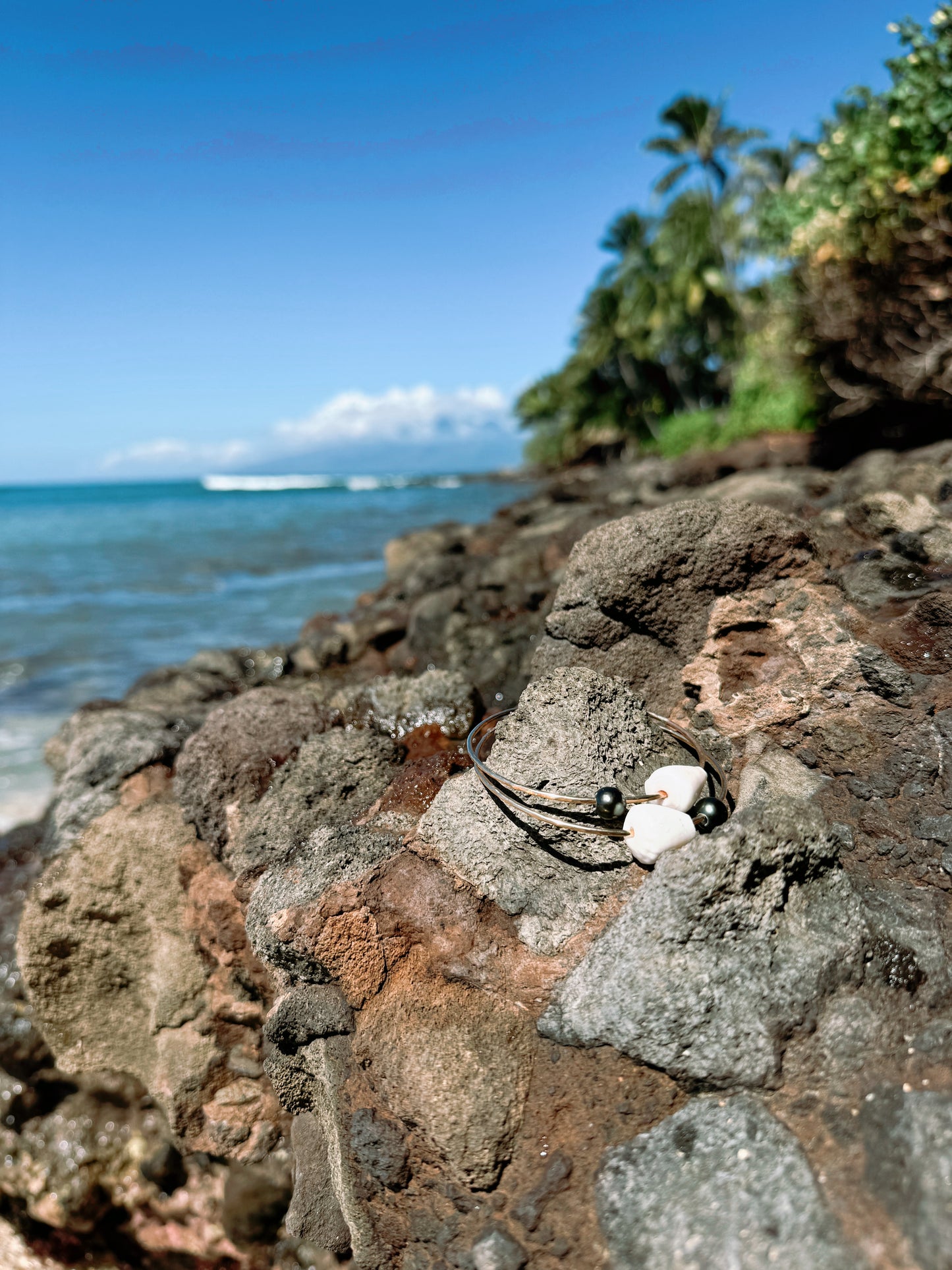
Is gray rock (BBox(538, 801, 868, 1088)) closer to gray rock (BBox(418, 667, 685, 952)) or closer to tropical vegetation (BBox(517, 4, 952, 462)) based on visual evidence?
gray rock (BBox(418, 667, 685, 952))

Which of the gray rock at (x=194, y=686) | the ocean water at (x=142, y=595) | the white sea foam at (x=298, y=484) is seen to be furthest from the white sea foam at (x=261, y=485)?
the gray rock at (x=194, y=686)

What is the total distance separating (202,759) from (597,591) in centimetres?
164

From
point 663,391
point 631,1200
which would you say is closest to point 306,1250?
point 631,1200

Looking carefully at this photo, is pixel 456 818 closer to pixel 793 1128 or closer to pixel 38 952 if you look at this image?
pixel 793 1128

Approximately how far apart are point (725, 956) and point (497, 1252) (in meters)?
0.87

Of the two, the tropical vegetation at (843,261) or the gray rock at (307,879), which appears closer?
the gray rock at (307,879)

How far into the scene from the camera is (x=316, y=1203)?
238cm

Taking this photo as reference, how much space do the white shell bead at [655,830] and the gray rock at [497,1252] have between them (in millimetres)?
952

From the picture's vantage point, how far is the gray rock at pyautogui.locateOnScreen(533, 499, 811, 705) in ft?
9.40

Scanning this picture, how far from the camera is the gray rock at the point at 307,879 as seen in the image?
2.38m

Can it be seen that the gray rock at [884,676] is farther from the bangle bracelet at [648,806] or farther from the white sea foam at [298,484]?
the white sea foam at [298,484]

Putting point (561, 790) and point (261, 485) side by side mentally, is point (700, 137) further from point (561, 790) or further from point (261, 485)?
point (261, 485)

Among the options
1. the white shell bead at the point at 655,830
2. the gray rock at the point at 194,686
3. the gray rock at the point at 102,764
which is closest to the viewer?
the white shell bead at the point at 655,830

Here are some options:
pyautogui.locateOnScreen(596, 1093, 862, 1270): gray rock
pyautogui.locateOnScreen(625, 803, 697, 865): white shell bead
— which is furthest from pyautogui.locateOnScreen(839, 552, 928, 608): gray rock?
pyautogui.locateOnScreen(596, 1093, 862, 1270): gray rock
